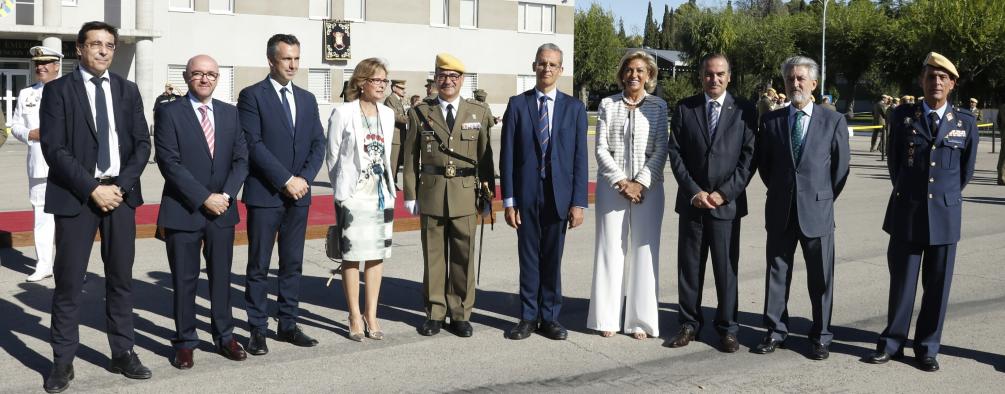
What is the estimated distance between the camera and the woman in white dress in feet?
22.8

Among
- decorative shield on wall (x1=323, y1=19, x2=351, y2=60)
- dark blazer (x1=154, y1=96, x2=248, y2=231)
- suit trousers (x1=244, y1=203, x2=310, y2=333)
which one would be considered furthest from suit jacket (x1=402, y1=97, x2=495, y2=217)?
decorative shield on wall (x1=323, y1=19, x2=351, y2=60)

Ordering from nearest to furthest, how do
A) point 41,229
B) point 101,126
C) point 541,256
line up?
point 101,126, point 541,256, point 41,229

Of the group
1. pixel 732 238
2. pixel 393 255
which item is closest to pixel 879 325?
pixel 732 238

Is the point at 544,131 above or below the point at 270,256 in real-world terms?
above

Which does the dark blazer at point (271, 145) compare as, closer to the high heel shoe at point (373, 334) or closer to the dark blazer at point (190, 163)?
the dark blazer at point (190, 163)

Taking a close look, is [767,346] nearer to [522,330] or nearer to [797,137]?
[797,137]

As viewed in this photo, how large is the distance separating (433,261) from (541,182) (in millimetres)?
941

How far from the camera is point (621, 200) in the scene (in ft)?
23.2

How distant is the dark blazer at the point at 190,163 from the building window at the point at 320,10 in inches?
1318

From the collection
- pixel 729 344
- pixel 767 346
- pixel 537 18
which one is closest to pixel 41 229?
pixel 729 344

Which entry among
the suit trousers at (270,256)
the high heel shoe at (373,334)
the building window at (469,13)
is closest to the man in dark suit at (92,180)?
the suit trousers at (270,256)

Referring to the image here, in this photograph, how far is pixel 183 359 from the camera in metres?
6.22

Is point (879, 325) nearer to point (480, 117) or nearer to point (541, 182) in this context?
point (541, 182)

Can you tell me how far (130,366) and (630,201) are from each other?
334cm
